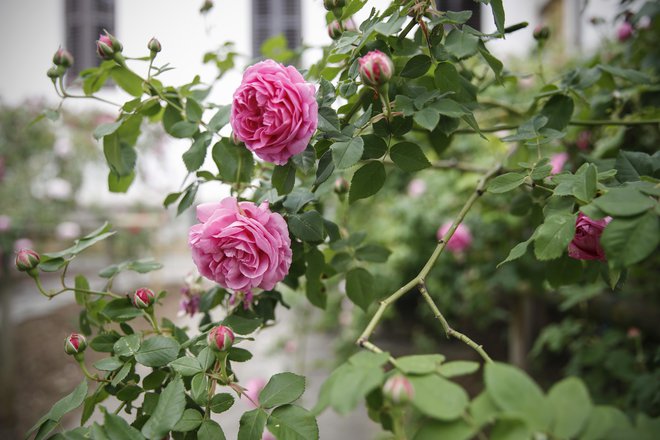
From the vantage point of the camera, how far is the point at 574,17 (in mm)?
4062

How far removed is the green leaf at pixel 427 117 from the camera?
0.46 m

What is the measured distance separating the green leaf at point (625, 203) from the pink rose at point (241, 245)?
0.30 m

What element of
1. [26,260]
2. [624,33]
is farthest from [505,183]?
[624,33]

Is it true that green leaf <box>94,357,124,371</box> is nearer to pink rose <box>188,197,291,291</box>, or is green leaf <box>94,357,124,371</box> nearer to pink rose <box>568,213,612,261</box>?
pink rose <box>188,197,291,291</box>

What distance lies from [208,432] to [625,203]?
0.40 metres

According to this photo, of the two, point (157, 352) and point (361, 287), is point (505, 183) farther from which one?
point (157, 352)

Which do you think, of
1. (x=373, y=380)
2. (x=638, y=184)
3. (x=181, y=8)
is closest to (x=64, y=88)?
(x=373, y=380)

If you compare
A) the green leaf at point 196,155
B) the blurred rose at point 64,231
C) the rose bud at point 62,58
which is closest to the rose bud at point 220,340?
the green leaf at point 196,155

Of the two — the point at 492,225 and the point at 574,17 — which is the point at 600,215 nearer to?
the point at 492,225

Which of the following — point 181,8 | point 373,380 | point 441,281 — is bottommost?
point 441,281

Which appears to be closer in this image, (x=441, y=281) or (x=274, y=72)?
(x=274, y=72)

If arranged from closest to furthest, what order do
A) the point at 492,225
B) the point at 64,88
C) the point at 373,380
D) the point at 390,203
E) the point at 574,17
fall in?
the point at 373,380, the point at 64,88, the point at 492,225, the point at 390,203, the point at 574,17

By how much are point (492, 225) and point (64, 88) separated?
1.33m

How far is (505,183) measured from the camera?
0.50 metres
